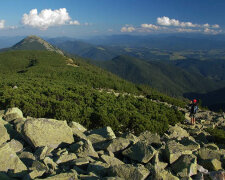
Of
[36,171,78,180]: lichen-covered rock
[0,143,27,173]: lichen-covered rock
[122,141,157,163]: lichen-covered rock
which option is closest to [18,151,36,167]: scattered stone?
[0,143,27,173]: lichen-covered rock

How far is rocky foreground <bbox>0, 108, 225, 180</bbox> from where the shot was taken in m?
7.21

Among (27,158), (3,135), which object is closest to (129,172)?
(27,158)

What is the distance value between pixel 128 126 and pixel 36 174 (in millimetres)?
11194

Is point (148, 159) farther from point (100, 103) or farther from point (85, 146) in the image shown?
point (100, 103)

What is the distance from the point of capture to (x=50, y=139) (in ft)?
34.0

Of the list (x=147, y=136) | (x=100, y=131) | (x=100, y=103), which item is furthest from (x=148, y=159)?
(x=100, y=103)

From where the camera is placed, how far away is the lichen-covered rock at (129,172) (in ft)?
23.1

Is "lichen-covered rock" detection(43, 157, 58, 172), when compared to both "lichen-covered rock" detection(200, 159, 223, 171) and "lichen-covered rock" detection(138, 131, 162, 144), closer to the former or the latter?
"lichen-covered rock" detection(138, 131, 162, 144)

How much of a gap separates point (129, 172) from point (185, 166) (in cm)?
299

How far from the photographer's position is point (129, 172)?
7.13 meters

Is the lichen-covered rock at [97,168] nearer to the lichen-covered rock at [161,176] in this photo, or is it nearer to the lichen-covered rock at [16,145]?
the lichen-covered rock at [161,176]

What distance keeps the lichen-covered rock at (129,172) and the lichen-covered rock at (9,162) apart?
138 inches

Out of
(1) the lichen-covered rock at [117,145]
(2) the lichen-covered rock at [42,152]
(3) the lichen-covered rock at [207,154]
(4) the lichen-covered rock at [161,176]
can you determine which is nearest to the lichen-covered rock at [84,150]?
(1) the lichen-covered rock at [117,145]

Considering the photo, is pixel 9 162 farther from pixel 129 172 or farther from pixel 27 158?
pixel 129 172
